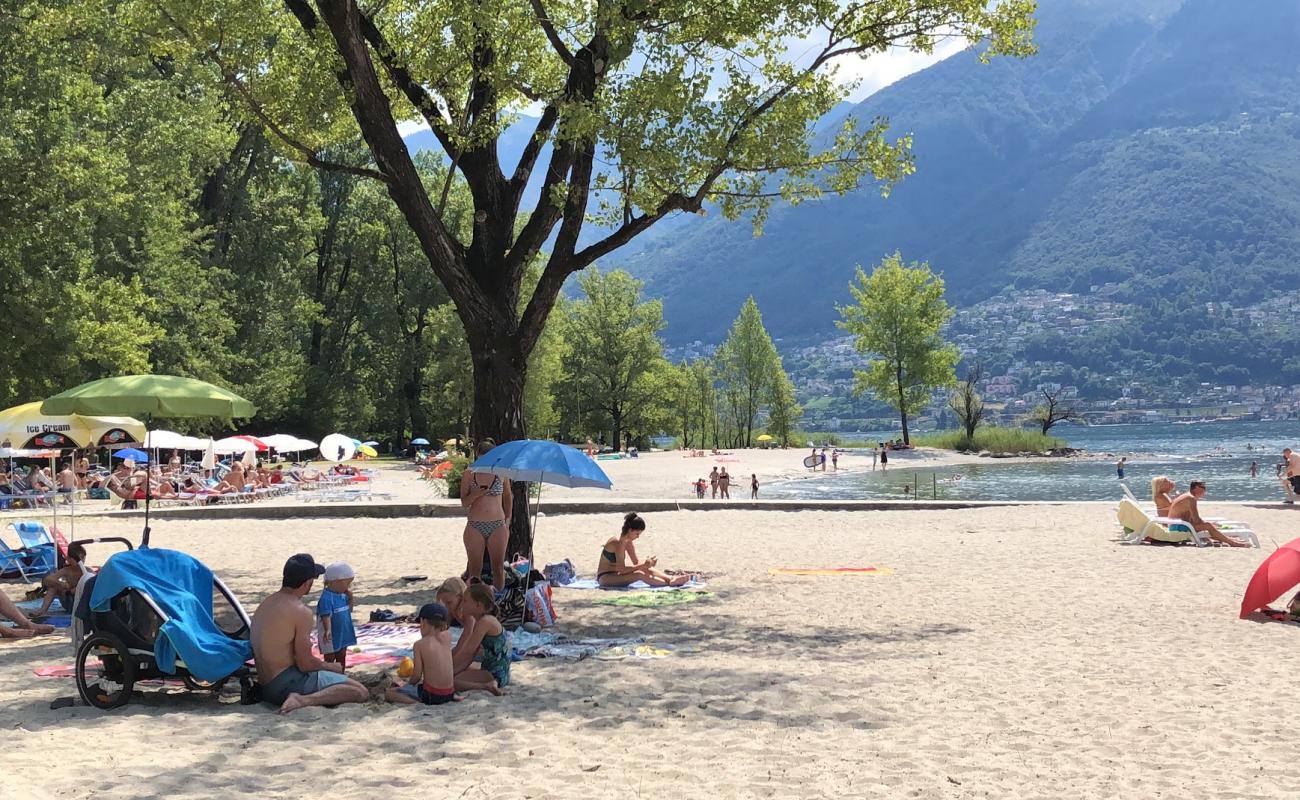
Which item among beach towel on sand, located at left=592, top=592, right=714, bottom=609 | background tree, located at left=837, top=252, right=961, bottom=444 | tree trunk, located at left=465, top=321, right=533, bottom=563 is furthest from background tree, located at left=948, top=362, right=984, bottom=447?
tree trunk, located at left=465, top=321, right=533, bottom=563

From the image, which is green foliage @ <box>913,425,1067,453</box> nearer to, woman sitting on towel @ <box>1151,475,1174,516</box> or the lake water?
the lake water

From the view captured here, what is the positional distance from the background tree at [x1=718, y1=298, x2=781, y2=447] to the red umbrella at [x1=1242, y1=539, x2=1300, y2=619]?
7009 cm

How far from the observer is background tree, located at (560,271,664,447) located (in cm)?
6906

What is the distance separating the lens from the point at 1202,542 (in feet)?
48.5

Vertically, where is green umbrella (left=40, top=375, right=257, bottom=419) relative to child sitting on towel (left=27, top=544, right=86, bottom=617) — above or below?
above

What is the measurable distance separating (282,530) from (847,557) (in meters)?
9.09

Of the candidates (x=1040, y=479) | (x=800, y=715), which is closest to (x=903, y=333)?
(x=1040, y=479)

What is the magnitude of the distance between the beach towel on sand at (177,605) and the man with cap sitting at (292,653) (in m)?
0.21

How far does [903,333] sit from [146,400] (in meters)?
60.2

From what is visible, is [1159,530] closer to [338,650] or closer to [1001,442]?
[338,650]

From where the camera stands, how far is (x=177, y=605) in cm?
615

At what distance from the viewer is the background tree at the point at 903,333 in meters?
66.4

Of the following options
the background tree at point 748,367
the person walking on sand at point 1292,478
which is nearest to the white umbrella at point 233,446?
the person walking on sand at point 1292,478

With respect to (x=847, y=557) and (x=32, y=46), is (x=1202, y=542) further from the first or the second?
(x=32, y=46)
